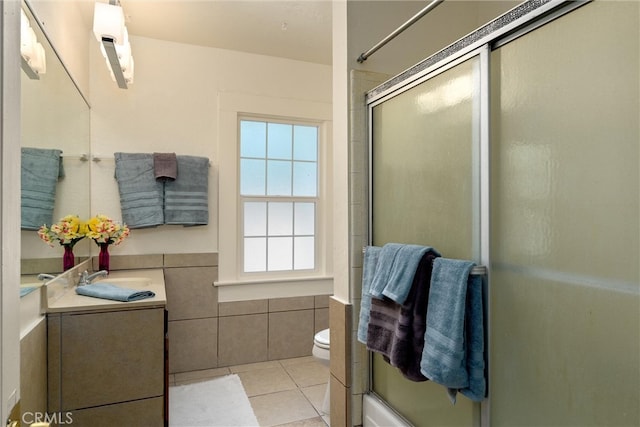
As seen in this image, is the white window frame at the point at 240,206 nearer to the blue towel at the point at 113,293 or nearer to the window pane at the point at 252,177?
the window pane at the point at 252,177

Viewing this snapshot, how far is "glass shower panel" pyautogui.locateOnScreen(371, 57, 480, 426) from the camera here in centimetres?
140

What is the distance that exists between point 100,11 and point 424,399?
7.82 feet

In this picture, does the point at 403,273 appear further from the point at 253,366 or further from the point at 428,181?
the point at 253,366

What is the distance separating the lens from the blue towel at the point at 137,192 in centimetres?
278

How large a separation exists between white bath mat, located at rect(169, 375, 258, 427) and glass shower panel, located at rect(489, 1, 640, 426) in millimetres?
1624

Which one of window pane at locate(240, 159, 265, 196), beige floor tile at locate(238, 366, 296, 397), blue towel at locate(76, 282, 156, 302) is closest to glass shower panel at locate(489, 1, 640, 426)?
blue towel at locate(76, 282, 156, 302)

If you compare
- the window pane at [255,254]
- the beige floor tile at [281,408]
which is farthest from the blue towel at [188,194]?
the beige floor tile at [281,408]

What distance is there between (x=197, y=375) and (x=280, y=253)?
1160 millimetres

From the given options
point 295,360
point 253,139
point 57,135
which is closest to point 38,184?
point 57,135

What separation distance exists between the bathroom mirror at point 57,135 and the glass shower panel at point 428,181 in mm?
1532

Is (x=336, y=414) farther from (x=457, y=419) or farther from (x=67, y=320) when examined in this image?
(x=67, y=320)

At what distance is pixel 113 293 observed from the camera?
1817 millimetres

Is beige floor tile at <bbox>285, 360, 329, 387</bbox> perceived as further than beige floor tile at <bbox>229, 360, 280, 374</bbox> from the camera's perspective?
No

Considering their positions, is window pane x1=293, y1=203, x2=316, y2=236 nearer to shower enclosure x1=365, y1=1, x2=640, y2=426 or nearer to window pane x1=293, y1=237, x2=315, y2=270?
window pane x1=293, y1=237, x2=315, y2=270
